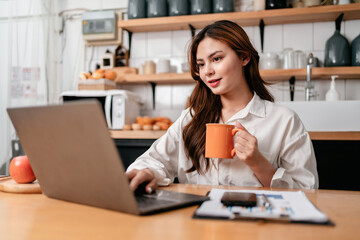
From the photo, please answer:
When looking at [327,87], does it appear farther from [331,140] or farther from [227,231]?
[227,231]

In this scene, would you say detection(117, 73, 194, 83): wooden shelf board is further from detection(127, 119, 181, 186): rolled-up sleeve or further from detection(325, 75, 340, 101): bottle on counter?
detection(127, 119, 181, 186): rolled-up sleeve

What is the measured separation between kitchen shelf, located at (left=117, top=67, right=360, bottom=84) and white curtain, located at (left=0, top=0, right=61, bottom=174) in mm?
659

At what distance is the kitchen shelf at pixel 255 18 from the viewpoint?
8.73 ft

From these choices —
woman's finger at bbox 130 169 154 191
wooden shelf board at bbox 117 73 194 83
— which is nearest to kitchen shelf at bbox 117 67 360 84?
wooden shelf board at bbox 117 73 194 83

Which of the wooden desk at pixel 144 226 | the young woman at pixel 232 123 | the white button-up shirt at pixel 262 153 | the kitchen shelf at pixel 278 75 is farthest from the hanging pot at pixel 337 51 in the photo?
the wooden desk at pixel 144 226

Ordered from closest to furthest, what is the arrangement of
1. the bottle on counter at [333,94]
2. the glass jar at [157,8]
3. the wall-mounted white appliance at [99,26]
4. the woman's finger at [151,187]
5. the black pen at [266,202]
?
the black pen at [266,202]
the woman's finger at [151,187]
the bottle on counter at [333,94]
the glass jar at [157,8]
the wall-mounted white appliance at [99,26]

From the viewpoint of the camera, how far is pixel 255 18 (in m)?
2.81

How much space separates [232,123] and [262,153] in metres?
Result: 0.17

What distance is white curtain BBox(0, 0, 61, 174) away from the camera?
251cm

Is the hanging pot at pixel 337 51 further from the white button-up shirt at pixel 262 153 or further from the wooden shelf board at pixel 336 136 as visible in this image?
the white button-up shirt at pixel 262 153

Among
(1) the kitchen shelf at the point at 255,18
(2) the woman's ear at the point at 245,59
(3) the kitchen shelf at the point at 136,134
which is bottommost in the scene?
(3) the kitchen shelf at the point at 136,134

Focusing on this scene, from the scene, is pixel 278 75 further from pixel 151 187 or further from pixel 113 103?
pixel 151 187

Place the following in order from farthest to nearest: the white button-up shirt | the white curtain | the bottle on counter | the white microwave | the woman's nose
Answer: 1. the white microwave
2. the bottle on counter
3. the white curtain
4. the woman's nose
5. the white button-up shirt

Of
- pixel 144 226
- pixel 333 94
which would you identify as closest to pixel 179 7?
pixel 333 94
